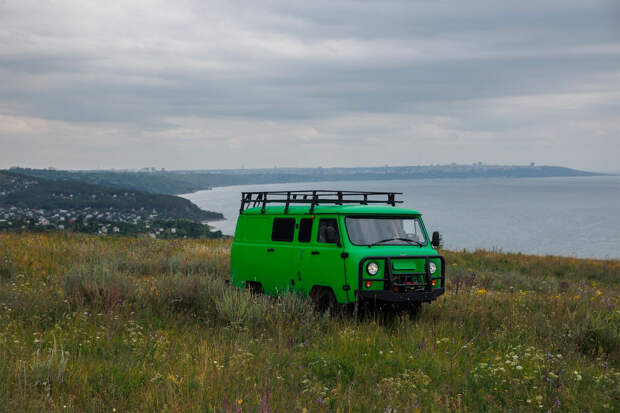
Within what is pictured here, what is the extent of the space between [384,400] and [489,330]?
4444 millimetres

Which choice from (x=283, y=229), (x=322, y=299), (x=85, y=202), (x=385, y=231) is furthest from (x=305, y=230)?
(x=85, y=202)

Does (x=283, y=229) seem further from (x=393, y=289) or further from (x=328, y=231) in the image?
(x=393, y=289)

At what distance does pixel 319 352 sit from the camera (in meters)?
7.32

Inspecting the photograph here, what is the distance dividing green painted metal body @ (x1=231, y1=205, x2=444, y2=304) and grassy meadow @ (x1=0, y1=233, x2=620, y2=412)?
75 cm

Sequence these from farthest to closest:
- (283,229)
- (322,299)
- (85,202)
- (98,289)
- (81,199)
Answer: (81,199) < (85,202) < (283,229) < (98,289) < (322,299)

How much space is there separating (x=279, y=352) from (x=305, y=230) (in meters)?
3.58

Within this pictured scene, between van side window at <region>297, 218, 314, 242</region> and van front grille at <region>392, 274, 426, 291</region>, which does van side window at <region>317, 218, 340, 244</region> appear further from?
van front grille at <region>392, 274, 426, 291</region>

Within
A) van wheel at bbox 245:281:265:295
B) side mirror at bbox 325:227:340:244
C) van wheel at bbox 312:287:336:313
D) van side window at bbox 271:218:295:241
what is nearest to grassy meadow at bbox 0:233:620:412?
van wheel at bbox 312:287:336:313

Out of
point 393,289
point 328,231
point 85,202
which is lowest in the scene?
point 85,202

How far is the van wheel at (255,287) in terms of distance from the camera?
1144 centimetres

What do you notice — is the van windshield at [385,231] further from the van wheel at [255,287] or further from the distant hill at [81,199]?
the distant hill at [81,199]

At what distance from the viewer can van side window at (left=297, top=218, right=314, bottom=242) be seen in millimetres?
10398

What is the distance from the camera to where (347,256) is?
365 inches

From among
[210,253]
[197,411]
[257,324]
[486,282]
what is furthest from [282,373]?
[210,253]
